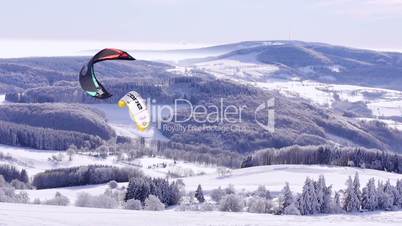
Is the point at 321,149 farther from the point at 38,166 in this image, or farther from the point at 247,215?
the point at 247,215

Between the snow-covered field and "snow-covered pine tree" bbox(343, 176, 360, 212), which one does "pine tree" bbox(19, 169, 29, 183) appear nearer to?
"snow-covered pine tree" bbox(343, 176, 360, 212)

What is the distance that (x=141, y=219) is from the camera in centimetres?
5934

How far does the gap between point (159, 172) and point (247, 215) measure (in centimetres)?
6426

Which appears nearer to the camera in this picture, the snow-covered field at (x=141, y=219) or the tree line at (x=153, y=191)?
the snow-covered field at (x=141, y=219)

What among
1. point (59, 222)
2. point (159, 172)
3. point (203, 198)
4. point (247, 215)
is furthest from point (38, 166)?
point (59, 222)

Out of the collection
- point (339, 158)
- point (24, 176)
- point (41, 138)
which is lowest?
point (24, 176)

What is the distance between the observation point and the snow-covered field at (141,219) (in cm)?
5475

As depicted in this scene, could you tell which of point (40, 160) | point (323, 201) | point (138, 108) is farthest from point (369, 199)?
point (40, 160)

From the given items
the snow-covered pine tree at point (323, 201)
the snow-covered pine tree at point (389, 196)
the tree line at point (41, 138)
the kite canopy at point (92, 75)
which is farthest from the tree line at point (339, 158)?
the kite canopy at point (92, 75)

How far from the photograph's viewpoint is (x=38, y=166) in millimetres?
139125

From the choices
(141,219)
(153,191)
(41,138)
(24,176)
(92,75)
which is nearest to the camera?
(92,75)

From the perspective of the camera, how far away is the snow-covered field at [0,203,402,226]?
180 feet

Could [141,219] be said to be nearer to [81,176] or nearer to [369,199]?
[369,199]

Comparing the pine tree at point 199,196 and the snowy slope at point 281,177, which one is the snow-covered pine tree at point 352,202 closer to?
the pine tree at point 199,196
